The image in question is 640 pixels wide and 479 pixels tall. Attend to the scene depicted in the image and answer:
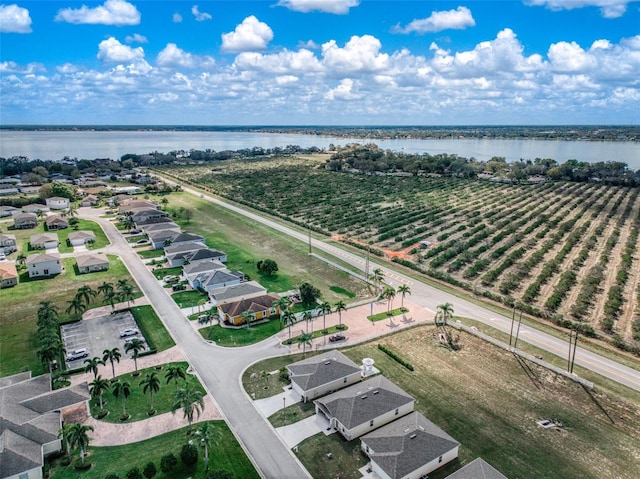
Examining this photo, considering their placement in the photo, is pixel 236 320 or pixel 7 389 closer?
pixel 7 389

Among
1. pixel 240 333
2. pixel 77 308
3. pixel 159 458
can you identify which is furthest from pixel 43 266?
pixel 159 458

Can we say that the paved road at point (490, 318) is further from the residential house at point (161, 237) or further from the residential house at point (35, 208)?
the residential house at point (35, 208)

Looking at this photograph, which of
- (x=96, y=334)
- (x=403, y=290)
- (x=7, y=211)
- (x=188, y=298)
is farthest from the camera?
(x=7, y=211)

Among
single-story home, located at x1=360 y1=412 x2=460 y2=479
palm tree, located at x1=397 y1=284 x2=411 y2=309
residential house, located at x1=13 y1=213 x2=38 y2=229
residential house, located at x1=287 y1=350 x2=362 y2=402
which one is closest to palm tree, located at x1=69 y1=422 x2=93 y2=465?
residential house, located at x1=287 y1=350 x2=362 y2=402

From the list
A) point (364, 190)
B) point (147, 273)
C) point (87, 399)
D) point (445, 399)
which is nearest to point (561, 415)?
point (445, 399)

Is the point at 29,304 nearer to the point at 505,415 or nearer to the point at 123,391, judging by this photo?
the point at 123,391

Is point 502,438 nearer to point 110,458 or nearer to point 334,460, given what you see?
point 334,460

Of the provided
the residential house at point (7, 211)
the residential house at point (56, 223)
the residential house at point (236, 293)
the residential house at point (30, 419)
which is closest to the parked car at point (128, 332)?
the residential house at point (236, 293)
